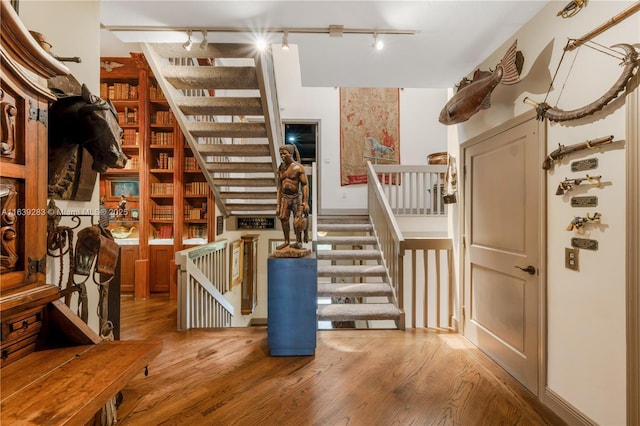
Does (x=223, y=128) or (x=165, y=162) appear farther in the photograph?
(x=165, y=162)

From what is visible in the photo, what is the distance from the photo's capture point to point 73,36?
Answer: 5.49 feet

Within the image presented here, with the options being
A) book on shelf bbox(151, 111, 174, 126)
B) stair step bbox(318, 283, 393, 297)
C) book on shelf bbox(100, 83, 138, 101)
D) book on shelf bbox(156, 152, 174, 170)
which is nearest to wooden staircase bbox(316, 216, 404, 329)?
stair step bbox(318, 283, 393, 297)

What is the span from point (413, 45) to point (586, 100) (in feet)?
4.33

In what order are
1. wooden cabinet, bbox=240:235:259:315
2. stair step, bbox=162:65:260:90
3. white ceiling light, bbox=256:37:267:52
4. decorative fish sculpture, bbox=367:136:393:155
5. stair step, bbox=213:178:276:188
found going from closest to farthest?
white ceiling light, bbox=256:37:267:52
stair step, bbox=162:65:260:90
stair step, bbox=213:178:276:188
wooden cabinet, bbox=240:235:259:315
decorative fish sculpture, bbox=367:136:393:155

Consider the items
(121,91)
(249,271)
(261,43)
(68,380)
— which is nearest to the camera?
(68,380)

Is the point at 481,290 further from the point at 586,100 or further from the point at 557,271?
the point at 586,100

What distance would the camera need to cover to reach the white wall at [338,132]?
6699mm

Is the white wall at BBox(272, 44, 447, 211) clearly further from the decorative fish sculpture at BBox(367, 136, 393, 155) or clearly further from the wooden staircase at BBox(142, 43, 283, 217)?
the wooden staircase at BBox(142, 43, 283, 217)

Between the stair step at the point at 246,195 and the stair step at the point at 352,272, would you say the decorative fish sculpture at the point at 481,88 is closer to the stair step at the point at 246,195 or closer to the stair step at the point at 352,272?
the stair step at the point at 352,272

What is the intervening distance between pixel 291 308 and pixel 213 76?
2.48 meters

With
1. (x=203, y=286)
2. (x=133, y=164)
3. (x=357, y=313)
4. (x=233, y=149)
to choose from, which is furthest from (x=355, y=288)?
(x=133, y=164)

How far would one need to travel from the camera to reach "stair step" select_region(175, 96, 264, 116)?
324 cm

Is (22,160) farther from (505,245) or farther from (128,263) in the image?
(128,263)

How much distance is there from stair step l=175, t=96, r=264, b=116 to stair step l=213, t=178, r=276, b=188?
42.3 inches
